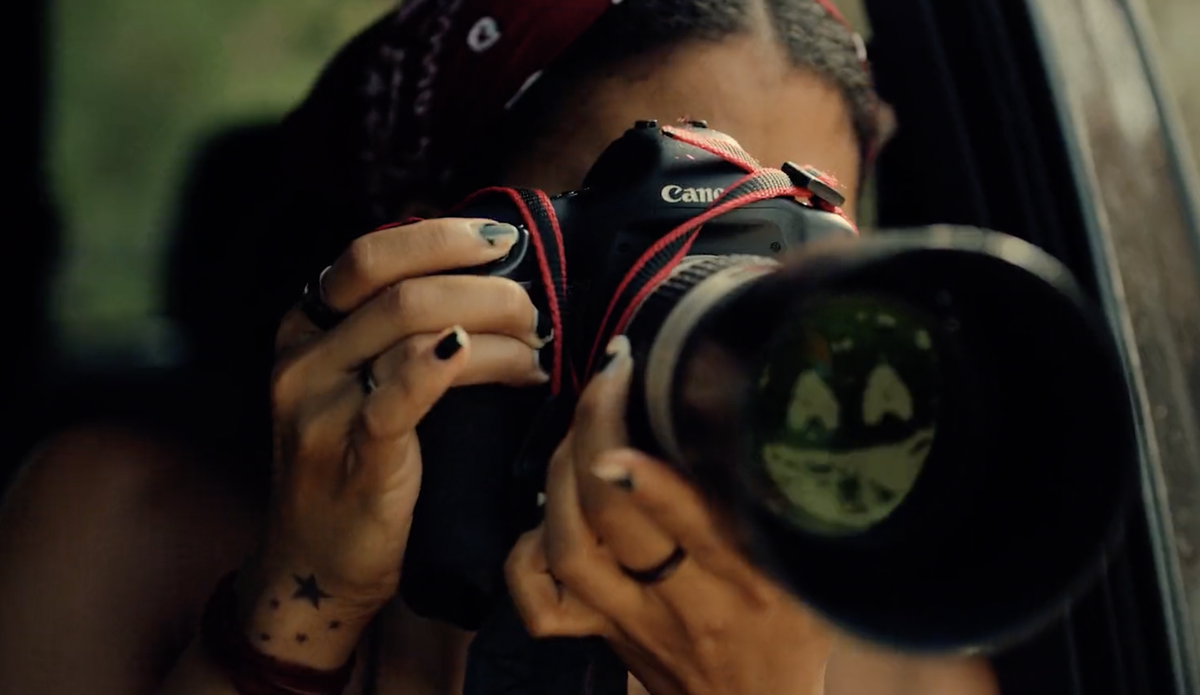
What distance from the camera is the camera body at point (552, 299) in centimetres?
54

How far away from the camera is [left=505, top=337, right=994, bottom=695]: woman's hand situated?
45cm

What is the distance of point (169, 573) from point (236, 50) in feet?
2.91

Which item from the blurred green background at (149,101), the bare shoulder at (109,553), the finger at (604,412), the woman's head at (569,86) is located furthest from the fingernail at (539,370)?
the blurred green background at (149,101)

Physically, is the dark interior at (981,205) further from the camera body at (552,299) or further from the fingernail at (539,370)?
the fingernail at (539,370)

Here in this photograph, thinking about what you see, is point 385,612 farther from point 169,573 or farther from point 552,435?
point 552,435

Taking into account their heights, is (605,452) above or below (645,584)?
above

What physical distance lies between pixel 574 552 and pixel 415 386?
0.39ft

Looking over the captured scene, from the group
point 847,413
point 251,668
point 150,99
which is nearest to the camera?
point 847,413

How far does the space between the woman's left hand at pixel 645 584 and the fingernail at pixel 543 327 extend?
0.10 m

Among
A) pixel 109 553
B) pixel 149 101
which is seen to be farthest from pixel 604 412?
pixel 149 101

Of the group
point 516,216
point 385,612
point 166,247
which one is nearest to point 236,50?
point 166,247

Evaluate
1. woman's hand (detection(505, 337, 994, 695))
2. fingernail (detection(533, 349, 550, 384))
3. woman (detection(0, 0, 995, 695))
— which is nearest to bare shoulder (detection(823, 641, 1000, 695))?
woman (detection(0, 0, 995, 695))

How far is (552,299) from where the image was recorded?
1.86 feet

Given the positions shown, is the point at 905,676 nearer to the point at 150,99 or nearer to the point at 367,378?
the point at 367,378
